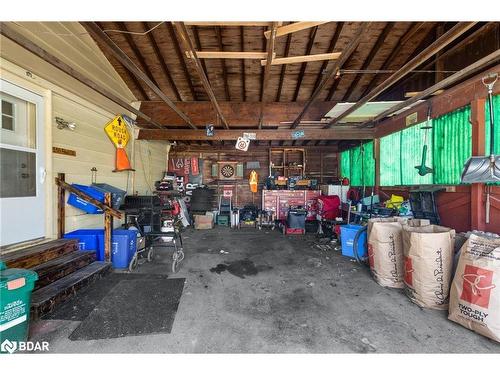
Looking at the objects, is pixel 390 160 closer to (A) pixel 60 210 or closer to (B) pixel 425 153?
(B) pixel 425 153

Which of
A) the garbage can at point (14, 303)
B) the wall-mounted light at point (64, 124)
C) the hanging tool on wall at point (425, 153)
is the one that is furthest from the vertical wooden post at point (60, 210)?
the hanging tool on wall at point (425, 153)

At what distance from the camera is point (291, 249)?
4812 millimetres

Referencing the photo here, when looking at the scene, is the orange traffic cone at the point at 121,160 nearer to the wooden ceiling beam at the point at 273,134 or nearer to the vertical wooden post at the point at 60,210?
the wooden ceiling beam at the point at 273,134

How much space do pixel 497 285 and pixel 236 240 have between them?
4.63 meters

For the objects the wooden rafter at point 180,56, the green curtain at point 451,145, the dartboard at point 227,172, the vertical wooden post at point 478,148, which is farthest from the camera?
the dartboard at point 227,172

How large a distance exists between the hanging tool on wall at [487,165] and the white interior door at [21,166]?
19.4 ft

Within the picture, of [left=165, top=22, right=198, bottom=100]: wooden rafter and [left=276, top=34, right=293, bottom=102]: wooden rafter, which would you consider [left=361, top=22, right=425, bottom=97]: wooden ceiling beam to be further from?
[left=165, top=22, right=198, bottom=100]: wooden rafter

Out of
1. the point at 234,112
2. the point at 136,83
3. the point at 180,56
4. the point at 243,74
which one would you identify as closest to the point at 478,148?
the point at 243,74

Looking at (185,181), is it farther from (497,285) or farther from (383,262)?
(497,285)

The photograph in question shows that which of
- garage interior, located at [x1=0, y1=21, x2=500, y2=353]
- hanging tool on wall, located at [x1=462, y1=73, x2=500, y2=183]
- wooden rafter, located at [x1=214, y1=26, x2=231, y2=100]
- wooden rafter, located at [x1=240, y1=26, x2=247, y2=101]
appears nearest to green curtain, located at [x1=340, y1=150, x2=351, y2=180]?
garage interior, located at [x1=0, y1=21, x2=500, y2=353]

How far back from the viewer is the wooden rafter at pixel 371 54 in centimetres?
336

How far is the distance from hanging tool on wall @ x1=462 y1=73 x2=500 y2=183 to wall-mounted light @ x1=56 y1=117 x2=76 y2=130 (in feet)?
19.8

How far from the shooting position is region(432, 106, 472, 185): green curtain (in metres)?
3.20

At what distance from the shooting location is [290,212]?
6.43 metres
